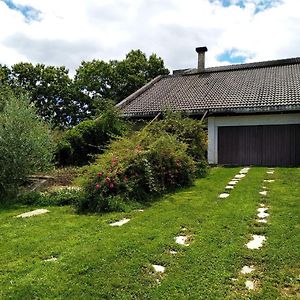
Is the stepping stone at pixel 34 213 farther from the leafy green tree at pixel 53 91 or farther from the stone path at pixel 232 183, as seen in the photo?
the leafy green tree at pixel 53 91

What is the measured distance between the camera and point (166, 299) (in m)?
3.22

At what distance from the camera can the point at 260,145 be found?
50.1 feet

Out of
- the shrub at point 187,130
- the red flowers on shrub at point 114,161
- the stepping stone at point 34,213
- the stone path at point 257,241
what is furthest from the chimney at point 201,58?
the stepping stone at point 34,213

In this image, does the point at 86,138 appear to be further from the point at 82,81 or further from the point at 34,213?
the point at 82,81

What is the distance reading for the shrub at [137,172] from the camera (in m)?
7.33

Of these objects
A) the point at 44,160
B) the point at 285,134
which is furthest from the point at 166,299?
the point at 285,134

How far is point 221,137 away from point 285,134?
9.10ft

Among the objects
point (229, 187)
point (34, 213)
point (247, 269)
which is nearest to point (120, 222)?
point (34, 213)

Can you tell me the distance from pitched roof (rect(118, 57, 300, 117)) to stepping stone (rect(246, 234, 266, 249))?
1078 centimetres

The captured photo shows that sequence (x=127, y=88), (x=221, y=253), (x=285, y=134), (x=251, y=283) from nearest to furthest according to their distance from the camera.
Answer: (x=251, y=283) < (x=221, y=253) < (x=285, y=134) < (x=127, y=88)

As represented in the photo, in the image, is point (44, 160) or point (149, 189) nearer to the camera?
point (149, 189)

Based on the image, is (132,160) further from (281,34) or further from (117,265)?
(281,34)

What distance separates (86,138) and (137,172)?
7.66 m

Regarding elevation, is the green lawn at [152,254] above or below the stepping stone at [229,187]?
above
